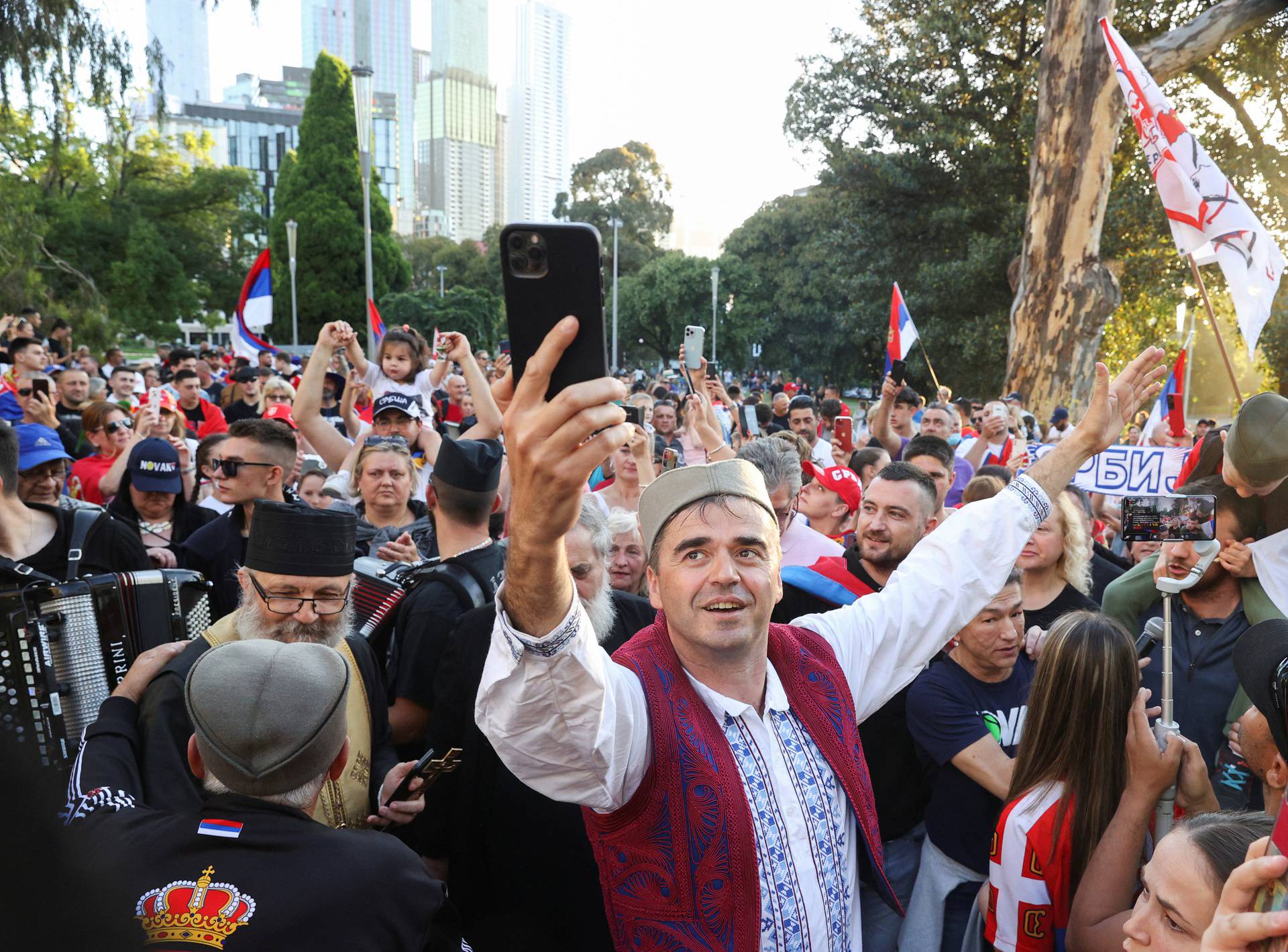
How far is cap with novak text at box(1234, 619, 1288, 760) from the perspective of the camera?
2.06 metres

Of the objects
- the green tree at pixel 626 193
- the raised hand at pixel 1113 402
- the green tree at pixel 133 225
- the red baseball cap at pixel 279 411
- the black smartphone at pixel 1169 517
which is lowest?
the red baseball cap at pixel 279 411

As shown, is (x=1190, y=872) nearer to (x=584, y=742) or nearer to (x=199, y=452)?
(x=584, y=742)

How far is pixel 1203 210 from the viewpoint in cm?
538

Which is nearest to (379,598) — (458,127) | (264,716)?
(264,716)

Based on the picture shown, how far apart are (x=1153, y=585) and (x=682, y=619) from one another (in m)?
2.45

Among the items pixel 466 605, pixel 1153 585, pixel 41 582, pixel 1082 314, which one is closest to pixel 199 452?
pixel 41 582

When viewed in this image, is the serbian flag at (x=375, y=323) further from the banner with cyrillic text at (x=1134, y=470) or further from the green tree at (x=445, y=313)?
the green tree at (x=445, y=313)

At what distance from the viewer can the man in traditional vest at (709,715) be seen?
179 cm

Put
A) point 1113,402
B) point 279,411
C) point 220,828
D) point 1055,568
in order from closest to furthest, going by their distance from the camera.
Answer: point 220,828 < point 1113,402 < point 1055,568 < point 279,411

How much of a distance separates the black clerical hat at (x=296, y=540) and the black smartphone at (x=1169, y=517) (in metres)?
2.37

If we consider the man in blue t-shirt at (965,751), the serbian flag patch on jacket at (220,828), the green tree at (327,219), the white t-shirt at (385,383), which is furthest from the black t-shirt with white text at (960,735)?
the green tree at (327,219)

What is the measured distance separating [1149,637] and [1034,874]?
82cm

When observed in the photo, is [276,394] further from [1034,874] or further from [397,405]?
[1034,874]

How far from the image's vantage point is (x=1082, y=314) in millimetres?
14078
